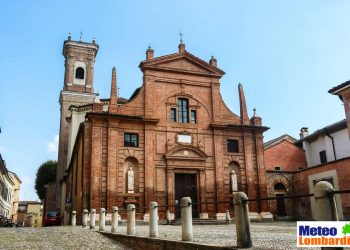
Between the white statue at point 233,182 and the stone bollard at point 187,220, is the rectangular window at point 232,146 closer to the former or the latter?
the white statue at point 233,182

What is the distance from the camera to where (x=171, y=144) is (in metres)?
25.3

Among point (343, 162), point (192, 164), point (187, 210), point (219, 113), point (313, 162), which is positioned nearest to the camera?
point (187, 210)

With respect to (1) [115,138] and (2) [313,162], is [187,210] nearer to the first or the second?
(1) [115,138]

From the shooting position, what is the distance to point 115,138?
2380 centimetres

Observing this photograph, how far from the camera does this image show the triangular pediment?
2657 centimetres

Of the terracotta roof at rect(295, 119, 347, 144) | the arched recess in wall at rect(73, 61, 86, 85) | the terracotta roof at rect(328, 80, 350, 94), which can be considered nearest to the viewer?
the terracotta roof at rect(328, 80, 350, 94)

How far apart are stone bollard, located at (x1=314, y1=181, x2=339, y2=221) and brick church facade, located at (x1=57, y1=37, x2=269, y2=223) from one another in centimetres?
1840

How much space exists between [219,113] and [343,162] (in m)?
9.31

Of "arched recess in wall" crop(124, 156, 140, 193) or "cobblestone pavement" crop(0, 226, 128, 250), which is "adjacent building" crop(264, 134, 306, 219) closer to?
"arched recess in wall" crop(124, 156, 140, 193)

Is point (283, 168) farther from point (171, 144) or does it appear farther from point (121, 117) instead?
point (121, 117)

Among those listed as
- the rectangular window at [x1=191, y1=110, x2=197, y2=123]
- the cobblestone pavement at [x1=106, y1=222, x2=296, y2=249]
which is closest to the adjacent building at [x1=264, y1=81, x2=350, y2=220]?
the rectangular window at [x1=191, y1=110, x2=197, y2=123]

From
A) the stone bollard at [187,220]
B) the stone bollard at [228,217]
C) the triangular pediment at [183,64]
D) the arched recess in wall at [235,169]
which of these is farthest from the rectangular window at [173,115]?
the stone bollard at [187,220]

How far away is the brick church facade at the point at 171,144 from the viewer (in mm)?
23234

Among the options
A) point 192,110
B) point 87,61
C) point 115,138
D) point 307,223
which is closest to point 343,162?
point 192,110
